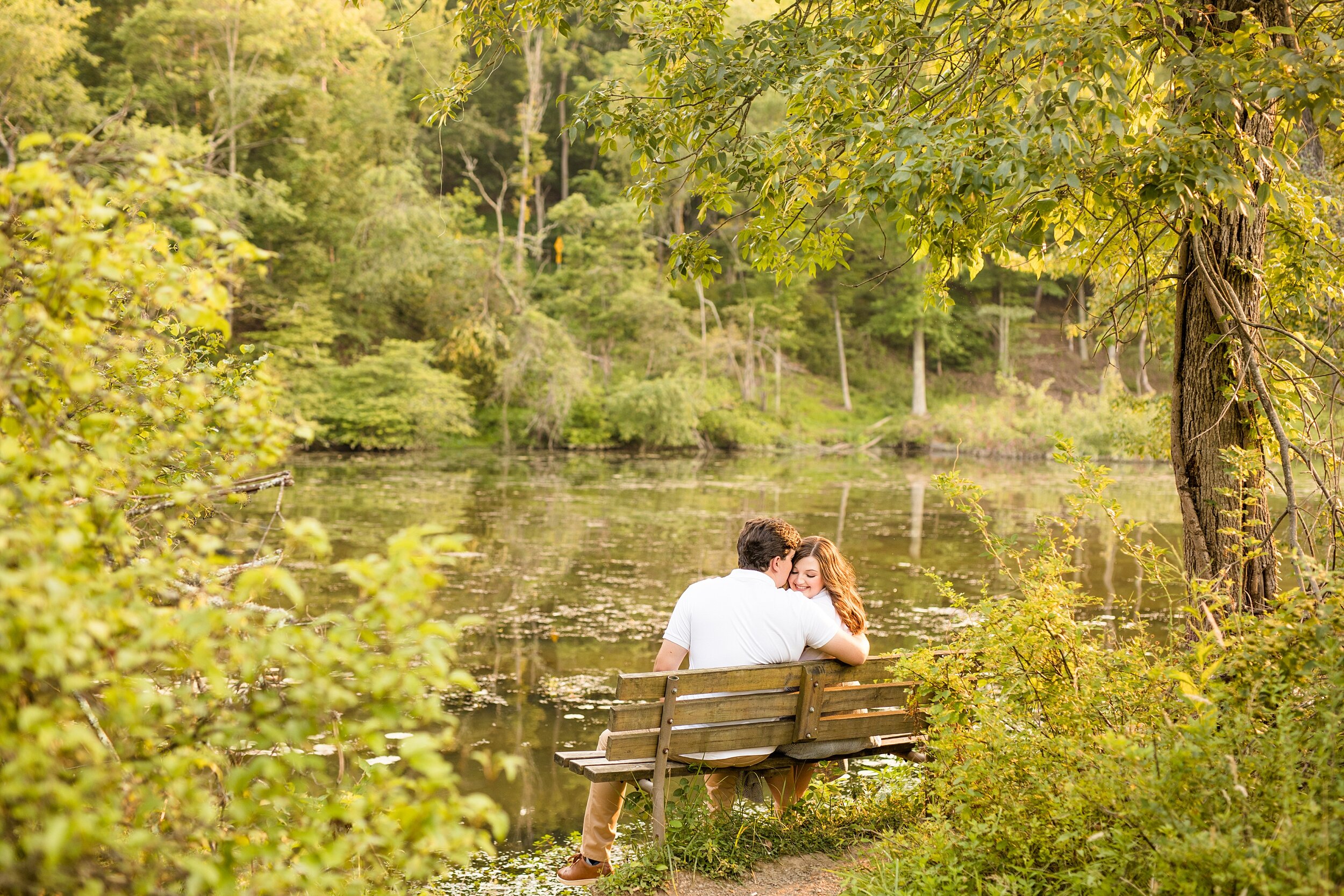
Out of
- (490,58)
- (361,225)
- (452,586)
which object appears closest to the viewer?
(490,58)

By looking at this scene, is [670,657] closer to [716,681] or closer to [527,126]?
[716,681]

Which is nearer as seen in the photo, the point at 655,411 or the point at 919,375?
the point at 655,411

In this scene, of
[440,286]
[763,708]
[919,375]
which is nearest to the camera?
[763,708]

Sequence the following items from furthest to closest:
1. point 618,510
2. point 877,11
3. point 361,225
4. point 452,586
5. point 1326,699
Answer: point 361,225 < point 618,510 < point 452,586 < point 877,11 < point 1326,699

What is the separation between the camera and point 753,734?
425 centimetres

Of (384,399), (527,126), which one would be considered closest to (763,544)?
(384,399)

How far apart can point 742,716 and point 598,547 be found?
1025 centimetres

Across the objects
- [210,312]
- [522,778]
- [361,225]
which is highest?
[361,225]

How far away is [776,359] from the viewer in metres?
39.4

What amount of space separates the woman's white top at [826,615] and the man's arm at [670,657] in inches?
22.2

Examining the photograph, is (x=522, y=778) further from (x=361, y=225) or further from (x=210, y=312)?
(x=361, y=225)

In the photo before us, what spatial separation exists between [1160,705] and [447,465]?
2408cm

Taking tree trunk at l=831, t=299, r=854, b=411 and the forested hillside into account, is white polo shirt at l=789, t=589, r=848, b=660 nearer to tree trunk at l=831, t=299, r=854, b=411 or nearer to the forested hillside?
the forested hillside

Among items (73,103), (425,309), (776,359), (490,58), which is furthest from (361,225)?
(490,58)
